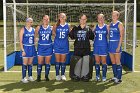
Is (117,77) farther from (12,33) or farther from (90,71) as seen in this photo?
(12,33)

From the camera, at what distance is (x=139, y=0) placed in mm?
43219

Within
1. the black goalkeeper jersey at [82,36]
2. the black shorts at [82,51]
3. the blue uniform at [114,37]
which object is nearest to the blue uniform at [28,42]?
the black goalkeeper jersey at [82,36]

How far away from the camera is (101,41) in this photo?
8906mm

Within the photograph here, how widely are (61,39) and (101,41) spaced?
3.70 ft

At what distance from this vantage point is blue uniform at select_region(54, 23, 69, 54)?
355 inches

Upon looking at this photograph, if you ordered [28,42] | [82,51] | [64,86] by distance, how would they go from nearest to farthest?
[64,86] < [28,42] < [82,51]

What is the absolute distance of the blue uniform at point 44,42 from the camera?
8.84 metres

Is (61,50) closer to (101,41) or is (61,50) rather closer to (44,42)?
(44,42)

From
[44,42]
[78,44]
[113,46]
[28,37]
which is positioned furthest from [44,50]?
[113,46]

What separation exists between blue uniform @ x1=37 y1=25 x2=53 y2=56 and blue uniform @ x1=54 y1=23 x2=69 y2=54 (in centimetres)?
26

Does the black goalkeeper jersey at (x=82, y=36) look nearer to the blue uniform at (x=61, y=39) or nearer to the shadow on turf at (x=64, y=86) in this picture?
the blue uniform at (x=61, y=39)

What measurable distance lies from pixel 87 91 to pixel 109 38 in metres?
1.86

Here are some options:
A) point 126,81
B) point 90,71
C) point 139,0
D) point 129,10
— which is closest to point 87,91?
point 90,71

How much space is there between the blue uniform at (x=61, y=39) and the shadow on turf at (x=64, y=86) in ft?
2.95
